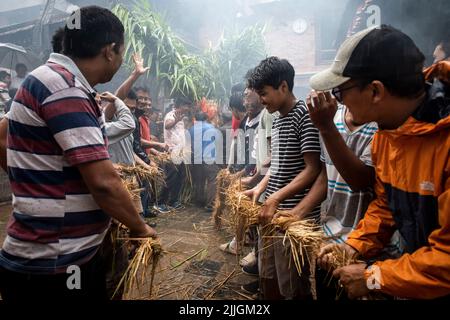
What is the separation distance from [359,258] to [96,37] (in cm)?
177

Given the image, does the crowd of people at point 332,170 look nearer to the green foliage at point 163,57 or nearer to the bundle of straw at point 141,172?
the bundle of straw at point 141,172

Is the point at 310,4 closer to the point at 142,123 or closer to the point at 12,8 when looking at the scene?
the point at 142,123

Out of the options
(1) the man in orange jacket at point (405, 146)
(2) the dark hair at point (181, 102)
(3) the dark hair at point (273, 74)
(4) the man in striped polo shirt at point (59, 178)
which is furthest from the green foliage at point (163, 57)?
(1) the man in orange jacket at point (405, 146)

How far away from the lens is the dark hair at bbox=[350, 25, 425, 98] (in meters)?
1.19

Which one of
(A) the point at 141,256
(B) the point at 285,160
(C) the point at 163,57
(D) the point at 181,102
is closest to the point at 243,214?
(B) the point at 285,160

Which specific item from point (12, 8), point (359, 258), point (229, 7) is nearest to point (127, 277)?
point (359, 258)

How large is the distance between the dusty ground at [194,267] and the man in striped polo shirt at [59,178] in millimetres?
900

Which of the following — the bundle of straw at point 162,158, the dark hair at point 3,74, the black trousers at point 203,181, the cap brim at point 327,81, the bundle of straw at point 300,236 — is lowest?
the black trousers at point 203,181

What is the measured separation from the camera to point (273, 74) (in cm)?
225

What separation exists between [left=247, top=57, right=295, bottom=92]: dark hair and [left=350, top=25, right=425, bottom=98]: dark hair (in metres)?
1.04

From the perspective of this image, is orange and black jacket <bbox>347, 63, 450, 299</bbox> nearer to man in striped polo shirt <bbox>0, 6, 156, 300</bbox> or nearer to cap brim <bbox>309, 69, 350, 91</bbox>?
cap brim <bbox>309, 69, 350, 91</bbox>

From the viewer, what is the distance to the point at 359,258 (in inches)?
57.9

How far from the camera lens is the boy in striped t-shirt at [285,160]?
208 cm

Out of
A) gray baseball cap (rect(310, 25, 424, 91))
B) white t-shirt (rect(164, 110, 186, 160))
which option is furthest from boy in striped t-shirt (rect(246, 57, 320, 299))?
white t-shirt (rect(164, 110, 186, 160))
